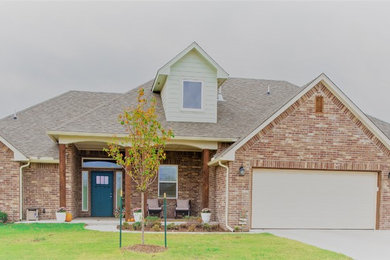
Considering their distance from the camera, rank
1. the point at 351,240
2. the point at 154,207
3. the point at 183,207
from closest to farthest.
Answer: the point at 351,240, the point at 154,207, the point at 183,207

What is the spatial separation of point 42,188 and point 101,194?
9.49ft

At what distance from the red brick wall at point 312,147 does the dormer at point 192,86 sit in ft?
10.5

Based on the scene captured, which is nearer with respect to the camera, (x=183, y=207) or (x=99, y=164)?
(x=183, y=207)

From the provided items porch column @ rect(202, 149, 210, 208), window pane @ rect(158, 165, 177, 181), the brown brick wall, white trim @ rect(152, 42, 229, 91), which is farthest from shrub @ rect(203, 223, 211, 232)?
white trim @ rect(152, 42, 229, 91)

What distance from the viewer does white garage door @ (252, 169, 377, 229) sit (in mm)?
12602

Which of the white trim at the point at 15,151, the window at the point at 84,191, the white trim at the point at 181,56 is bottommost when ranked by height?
the window at the point at 84,191

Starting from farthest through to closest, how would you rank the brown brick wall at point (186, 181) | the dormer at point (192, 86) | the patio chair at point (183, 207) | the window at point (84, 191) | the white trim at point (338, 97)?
the window at point (84, 191)
the brown brick wall at point (186, 181)
the patio chair at point (183, 207)
the dormer at point (192, 86)
the white trim at point (338, 97)

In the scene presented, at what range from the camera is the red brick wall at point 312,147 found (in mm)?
12359

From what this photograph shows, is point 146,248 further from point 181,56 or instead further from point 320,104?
point 181,56

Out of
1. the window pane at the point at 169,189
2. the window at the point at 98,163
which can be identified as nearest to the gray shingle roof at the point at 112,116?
the window at the point at 98,163

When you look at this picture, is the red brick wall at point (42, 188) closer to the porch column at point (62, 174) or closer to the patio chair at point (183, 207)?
the porch column at point (62, 174)

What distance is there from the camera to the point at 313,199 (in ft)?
42.2

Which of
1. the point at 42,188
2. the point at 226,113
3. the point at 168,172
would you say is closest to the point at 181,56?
the point at 226,113

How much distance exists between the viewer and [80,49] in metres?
23.9
